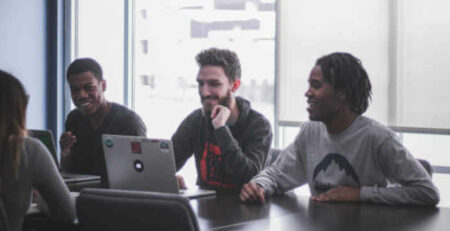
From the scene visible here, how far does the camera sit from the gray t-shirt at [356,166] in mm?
2430

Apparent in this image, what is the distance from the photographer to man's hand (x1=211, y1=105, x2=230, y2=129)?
3.02 meters

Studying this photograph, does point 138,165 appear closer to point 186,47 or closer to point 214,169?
point 214,169

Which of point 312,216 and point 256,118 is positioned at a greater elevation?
point 256,118

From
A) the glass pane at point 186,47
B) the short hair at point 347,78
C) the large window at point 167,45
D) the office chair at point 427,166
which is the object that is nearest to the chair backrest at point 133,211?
the short hair at point 347,78

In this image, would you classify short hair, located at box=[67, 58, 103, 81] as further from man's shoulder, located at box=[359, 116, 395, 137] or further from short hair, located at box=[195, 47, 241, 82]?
man's shoulder, located at box=[359, 116, 395, 137]

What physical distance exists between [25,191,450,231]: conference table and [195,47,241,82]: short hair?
850 mm

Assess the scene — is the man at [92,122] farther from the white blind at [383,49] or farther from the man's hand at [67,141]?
the white blind at [383,49]

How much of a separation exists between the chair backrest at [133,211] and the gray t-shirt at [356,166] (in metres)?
0.92

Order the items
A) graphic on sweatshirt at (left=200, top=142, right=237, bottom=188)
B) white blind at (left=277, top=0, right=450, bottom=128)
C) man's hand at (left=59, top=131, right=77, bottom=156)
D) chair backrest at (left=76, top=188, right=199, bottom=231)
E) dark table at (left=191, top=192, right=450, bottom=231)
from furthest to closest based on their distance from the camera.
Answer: white blind at (left=277, top=0, right=450, bottom=128)
man's hand at (left=59, top=131, right=77, bottom=156)
graphic on sweatshirt at (left=200, top=142, right=237, bottom=188)
dark table at (left=191, top=192, right=450, bottom=231)
chair backrest at (left=76, top=188, right=199, bottom=231)

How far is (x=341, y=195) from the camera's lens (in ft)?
8.18

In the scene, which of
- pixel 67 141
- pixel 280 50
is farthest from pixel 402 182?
pixel 280 50

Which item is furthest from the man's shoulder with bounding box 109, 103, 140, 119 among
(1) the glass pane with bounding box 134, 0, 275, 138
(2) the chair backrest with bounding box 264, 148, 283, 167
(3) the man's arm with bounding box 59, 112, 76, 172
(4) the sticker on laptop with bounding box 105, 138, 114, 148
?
(1) the glass pane with bounding box 134, 0, 275, 138

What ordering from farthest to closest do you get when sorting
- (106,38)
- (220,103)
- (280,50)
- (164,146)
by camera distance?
(106,38), (280,50), (220,103), (164,146)

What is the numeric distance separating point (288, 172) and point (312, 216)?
1.85ft
